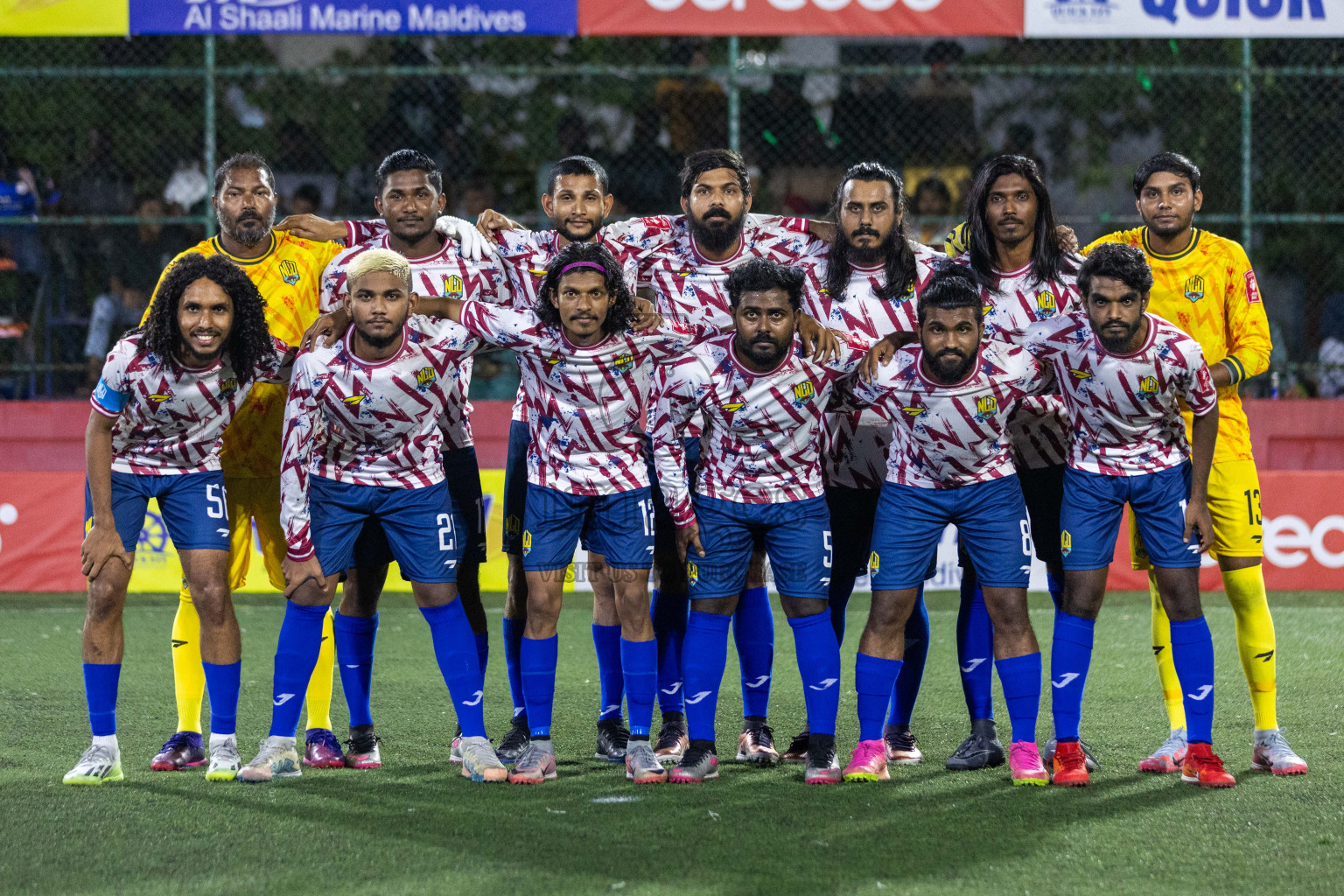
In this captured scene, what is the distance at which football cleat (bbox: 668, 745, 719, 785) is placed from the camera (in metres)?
4.79

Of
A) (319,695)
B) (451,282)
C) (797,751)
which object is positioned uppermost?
(451,282)

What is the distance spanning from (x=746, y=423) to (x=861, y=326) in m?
0.60

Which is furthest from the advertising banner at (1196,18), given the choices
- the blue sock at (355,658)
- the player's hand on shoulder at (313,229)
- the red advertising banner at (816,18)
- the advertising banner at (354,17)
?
the blue sock at (355,658)

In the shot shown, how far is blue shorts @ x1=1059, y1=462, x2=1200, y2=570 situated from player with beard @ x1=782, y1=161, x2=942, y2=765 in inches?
25.4

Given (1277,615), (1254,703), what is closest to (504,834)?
(1254,703)

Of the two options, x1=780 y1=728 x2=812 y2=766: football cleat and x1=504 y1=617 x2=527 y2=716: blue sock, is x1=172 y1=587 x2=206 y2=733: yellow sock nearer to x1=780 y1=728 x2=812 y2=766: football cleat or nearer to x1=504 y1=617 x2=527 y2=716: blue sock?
x1=504 y1=617 x2=527 y2=716: blue sock

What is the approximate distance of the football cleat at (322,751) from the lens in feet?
16.8

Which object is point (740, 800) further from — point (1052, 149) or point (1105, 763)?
point (1052, 149)

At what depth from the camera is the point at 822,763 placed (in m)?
4.79

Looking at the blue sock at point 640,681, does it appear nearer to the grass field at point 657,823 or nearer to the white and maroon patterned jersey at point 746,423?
the grass field at point 657,823

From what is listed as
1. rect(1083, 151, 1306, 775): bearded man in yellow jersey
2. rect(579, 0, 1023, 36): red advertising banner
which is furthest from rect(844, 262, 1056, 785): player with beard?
rect(579, 0, 1023, 36): red advertising banner

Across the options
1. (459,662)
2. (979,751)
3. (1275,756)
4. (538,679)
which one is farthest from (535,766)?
(1275,756)

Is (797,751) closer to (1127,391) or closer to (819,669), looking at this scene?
(819,669)

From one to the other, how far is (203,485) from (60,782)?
1043 mm
